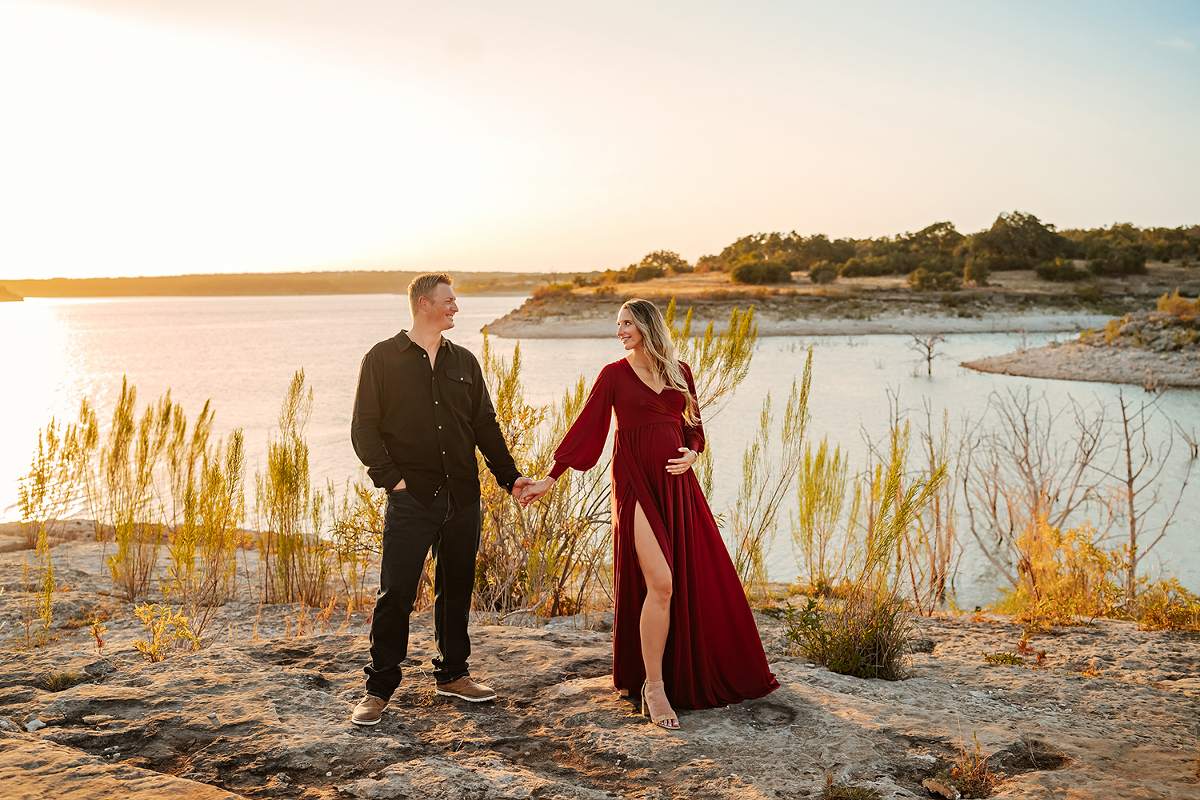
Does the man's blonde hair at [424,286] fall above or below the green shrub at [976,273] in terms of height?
below

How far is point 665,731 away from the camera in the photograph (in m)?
3.01

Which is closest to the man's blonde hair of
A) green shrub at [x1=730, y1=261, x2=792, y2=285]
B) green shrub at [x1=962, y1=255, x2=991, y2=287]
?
green shrub at [x1=962, y1=255, x2=991, y2=287]

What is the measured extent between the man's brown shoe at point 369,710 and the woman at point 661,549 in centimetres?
104

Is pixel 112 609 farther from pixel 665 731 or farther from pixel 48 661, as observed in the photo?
pixel 665 731

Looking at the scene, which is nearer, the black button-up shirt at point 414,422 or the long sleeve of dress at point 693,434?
the black button-up shirt at point 414,422

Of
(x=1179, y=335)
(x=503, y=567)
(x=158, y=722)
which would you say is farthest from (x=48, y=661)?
(x=1179, y=335)

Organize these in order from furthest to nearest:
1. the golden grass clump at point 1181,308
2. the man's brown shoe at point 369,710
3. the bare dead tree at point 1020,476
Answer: the golden grass clump at point 1181,308 → the bare dead tree at point 1020,476 → the man's brown shoe at point 369,710

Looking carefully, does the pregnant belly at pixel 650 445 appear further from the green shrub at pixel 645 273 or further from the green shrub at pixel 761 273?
the green shrub at pixel 645 273

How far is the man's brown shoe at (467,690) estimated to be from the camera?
3307 millimetres

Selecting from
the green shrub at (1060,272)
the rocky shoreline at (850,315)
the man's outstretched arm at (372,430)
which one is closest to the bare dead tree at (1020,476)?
the man's outstretched arm at (372,430)

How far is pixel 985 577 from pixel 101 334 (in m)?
67.3

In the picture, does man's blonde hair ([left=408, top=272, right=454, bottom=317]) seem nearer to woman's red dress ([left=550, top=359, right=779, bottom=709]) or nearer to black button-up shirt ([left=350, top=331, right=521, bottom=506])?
black button-up shirt ([left=350, top=331, right=521, bottom=506])

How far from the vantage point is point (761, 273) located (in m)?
56.6

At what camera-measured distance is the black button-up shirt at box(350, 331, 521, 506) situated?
3158 mm
